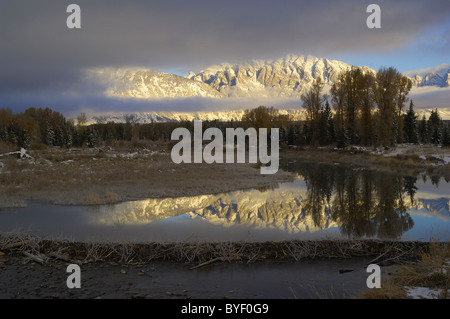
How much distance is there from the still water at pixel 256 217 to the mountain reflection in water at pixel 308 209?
0.04m

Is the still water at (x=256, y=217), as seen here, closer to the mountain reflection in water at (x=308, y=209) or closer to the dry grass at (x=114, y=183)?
the mountain reflection in water at (x=308, y=209)

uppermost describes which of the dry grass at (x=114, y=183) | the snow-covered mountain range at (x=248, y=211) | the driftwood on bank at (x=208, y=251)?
the dry grass at (x=114, y=183)

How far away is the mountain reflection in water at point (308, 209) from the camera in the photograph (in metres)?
14.7

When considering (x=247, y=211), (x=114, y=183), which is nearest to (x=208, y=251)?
(x=247, y=211)

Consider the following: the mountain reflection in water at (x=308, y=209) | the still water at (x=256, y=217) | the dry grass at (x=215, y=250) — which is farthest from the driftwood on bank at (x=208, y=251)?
the mountain reflection in water at (x=308, y=209)

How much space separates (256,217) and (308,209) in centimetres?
358

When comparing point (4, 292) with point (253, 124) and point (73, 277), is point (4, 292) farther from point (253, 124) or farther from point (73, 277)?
point (253, 124)

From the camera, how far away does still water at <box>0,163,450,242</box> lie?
1300 centimetres

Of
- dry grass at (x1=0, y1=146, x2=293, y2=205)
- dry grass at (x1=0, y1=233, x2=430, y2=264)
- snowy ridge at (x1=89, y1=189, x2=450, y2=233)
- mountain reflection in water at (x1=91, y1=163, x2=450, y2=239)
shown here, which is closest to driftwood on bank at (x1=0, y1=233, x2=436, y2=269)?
dry grass at (x1=0, y1=233, x2=430, y2=264)

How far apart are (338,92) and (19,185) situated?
175 ft

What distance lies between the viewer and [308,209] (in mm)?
18344

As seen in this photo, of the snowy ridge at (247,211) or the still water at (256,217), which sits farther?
the snowy ridge at (247,211)
